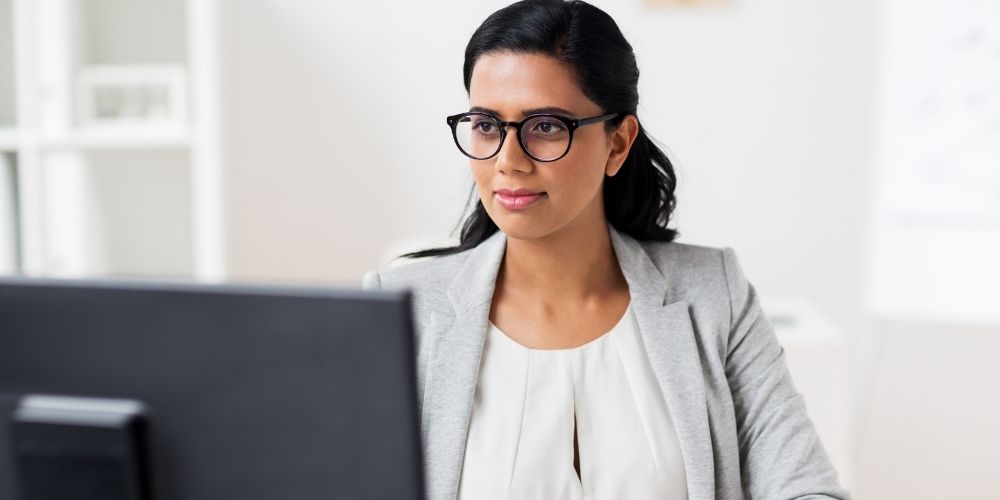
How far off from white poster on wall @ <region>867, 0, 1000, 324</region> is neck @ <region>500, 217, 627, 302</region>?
1.55 meters

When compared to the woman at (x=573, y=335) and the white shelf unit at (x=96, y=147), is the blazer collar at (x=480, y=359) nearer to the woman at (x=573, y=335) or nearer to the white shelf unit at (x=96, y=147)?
the woman at (x=573, y=335)

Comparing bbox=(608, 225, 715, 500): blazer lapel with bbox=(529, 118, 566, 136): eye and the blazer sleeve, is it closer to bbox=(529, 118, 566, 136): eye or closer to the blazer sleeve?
the blazer sleeve

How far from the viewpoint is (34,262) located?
2469mm

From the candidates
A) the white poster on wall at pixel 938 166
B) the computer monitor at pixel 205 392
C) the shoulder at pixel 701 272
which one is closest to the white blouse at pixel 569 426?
the shoulder at pixel 701 272

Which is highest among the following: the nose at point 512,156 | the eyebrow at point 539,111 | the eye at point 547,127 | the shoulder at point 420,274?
the eyebrow at point 539,111

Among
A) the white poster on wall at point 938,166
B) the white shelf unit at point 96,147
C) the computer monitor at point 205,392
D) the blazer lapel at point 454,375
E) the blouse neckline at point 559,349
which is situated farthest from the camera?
the white poster on wall at point 938,166

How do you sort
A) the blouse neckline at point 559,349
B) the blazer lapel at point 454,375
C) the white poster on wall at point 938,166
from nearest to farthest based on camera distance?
the blazer lapel at point 454,375 < the blouse neckline at point 559,349 < the white poster on wall at point 938,166

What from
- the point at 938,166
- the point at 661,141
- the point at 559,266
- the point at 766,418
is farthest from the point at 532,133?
the point at 938,166

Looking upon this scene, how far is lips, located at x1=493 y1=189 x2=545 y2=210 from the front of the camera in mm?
1305

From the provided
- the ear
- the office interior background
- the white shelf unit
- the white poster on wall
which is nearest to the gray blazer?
the ear

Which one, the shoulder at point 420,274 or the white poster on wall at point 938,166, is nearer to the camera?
the shoulder at point 420,274

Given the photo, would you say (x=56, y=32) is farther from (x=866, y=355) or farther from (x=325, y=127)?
(x=866, y=355)

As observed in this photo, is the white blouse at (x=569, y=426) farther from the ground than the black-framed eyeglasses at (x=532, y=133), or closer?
closer

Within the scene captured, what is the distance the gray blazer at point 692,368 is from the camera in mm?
1296
